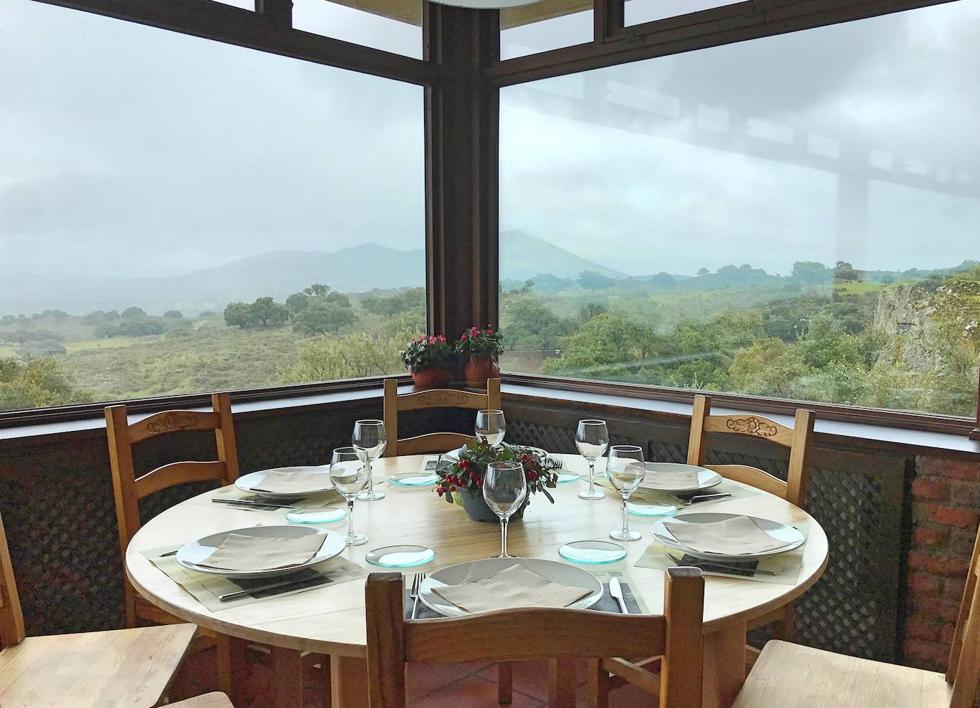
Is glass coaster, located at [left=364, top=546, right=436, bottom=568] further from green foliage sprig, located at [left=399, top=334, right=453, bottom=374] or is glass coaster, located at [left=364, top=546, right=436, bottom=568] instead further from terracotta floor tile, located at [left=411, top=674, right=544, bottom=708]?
green foliage sprig, located at [left=399, top=334, right=453, bottom=374]

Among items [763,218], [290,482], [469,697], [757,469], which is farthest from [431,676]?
[763,218]

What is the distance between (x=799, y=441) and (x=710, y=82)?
64.5 inches

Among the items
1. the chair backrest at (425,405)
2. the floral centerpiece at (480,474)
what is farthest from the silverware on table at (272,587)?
the chair backrest at (425,405)

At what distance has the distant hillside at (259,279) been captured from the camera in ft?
9.07

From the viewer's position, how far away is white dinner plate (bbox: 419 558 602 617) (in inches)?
50.3

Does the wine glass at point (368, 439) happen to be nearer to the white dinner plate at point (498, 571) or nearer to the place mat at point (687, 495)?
the white dinner plate at point (498, 571)

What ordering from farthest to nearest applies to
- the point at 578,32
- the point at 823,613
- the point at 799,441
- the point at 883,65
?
the point at 578,32, the point at 883,65, the point at 823,613, the point at 799,441

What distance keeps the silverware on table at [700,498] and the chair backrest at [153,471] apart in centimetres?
129

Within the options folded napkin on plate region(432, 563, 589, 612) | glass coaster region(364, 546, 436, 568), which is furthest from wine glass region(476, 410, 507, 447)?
folded napkin on plate region(432, 563, 589, 612)

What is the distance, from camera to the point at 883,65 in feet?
9.02

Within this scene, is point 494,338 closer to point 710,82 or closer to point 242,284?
point 242,284

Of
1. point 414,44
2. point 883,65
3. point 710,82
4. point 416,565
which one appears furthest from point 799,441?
point 414,44

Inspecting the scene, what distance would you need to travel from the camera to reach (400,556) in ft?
5.05

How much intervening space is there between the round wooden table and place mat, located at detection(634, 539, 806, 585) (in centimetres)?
2
